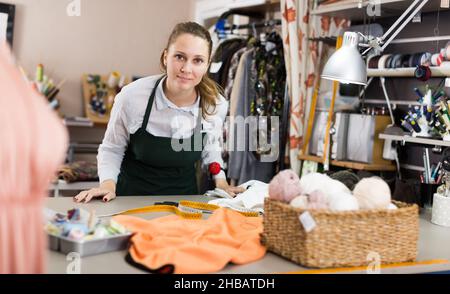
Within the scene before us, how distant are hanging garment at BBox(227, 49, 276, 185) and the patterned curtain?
0.94 ft

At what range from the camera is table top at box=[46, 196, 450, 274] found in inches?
44.5

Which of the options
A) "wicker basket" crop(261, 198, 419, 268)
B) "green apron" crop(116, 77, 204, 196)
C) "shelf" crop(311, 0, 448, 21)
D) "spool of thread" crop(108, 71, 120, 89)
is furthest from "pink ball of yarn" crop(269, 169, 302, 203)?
"spool of thread" crop(108, 71, 120, 89)

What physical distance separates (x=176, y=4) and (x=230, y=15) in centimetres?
60

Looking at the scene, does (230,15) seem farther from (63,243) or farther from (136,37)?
(63,243)

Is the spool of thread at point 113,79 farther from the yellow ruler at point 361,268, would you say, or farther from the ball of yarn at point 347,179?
the yellow ruler at point 361,268

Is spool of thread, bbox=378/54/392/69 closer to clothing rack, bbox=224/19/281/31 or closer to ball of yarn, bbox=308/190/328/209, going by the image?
clothing rack, bbox=224/19/281/31

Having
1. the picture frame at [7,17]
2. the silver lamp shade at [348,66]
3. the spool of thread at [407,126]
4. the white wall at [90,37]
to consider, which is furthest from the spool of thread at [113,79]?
the silver lamp shade at [348,66]

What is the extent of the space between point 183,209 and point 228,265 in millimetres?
513

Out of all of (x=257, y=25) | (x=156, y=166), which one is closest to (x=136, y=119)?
(x=156, y=166)

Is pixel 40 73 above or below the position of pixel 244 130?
above

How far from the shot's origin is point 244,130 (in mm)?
3498

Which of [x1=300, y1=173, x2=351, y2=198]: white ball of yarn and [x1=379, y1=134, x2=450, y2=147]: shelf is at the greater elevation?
[x1=379, y1=134, x2=450, y2=147]: shelf

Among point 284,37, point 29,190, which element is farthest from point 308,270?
point 284,37

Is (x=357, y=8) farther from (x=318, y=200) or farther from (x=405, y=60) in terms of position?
(x=318, y=200)
